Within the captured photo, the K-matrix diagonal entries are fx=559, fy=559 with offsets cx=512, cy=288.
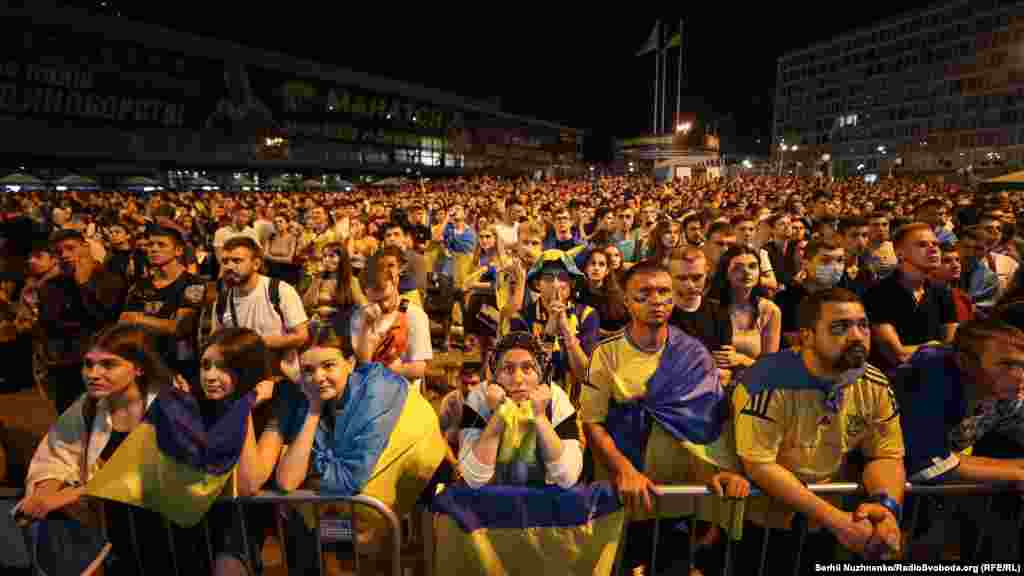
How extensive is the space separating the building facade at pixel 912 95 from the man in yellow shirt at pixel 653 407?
66.9 meters

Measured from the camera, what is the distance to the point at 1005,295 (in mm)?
4512

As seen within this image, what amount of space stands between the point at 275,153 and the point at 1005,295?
4600 centimetres

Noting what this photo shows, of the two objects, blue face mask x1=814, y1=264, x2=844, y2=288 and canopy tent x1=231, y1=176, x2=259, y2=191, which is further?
canopy tent x1=231, y1=176, x2=259, y2=191

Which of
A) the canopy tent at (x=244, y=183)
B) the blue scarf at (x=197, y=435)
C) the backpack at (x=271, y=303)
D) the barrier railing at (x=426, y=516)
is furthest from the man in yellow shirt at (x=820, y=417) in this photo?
the canopy tent at (x=244, y=183)

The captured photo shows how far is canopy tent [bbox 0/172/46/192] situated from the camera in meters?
23.8

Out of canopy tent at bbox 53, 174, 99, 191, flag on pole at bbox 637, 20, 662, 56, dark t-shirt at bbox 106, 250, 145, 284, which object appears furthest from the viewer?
flag on pole at bbox 637, 20, 662, 56

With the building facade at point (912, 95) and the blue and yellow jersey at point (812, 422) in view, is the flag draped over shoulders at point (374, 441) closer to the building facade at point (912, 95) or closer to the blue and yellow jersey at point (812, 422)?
the blue and yellow jersey at point (812, 422)

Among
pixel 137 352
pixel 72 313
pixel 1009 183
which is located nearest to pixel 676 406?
pixel 137 352

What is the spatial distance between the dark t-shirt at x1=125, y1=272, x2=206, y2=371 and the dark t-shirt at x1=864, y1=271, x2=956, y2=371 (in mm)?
4776

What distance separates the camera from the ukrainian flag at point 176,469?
241cm

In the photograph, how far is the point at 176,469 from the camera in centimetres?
242

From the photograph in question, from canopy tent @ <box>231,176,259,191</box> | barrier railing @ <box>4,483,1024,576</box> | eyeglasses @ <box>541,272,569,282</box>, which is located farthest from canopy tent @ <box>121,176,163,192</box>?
barrier railing @ <box>4,483,1024,576</box>

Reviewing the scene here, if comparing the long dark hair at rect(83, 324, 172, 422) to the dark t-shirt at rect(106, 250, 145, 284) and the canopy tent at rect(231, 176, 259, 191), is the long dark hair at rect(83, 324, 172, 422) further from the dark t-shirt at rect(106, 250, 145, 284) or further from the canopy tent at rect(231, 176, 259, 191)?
the canopy tent at rect(231, 176, 259, 191)

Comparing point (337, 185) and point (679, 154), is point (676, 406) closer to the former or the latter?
point (337, 185)
